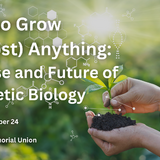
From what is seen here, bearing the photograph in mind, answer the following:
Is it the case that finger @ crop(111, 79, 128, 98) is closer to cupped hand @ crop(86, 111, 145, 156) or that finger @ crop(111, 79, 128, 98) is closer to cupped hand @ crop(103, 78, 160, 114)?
cupped hand @ crop(103, 78, 160, 114)

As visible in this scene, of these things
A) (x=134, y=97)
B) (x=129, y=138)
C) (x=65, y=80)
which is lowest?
(x=65, y=80)

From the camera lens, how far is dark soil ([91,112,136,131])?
106 cm

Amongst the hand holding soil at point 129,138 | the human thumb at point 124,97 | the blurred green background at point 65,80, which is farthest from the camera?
the blurred green background at point 65,80

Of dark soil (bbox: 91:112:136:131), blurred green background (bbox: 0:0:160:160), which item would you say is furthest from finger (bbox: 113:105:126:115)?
blurred green background (bbox: 0:0:160:160)

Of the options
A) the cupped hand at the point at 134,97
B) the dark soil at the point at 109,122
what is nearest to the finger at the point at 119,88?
the cupped hand at the point at 134,97

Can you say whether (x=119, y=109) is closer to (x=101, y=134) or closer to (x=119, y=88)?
(x=119, y=88)

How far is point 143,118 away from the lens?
2506 mm

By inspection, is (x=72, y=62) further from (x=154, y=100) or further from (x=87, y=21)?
(x=154, y=100)

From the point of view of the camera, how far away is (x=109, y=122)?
1.08 m

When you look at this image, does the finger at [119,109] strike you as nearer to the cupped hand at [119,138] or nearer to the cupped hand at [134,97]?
the cupped hand at [134,97]

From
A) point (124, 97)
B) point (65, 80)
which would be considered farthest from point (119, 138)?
point (65, 80)

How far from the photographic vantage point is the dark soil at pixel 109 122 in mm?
1064

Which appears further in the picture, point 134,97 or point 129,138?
point 134,97

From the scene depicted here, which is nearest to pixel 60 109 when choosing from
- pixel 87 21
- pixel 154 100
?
pixel 87 21
